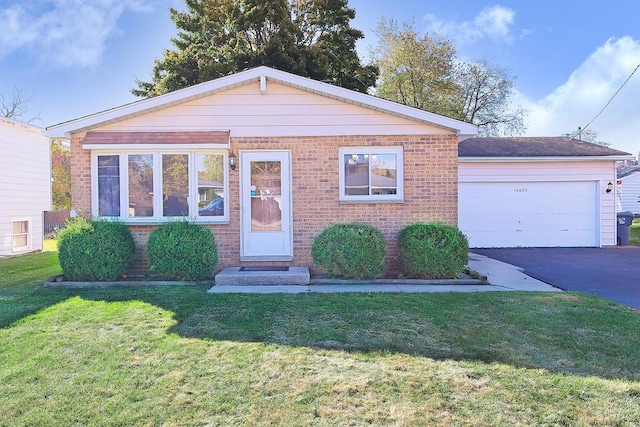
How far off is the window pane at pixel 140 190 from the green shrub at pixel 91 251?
75 cm

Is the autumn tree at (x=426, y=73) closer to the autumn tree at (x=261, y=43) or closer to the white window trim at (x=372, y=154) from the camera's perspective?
the autumn tree at (x=261, y=43)

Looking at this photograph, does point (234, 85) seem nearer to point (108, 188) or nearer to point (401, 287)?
point (108, 188)

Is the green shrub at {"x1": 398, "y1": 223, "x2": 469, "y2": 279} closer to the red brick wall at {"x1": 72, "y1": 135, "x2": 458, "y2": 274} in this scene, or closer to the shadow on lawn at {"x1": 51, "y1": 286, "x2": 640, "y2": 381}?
the red brick wall at {"x1": 72, "y1": 135, "x2": 458, "y2": 274}

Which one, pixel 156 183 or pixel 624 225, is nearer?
pixel 156 183

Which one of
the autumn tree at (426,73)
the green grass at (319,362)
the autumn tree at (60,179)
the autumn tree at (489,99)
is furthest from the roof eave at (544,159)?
the autumn tree at (60,179)

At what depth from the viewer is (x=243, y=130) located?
7996 mm

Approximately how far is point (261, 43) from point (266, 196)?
1394 centimetres

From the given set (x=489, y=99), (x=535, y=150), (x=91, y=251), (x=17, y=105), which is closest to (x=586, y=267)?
(x=535, y=150)

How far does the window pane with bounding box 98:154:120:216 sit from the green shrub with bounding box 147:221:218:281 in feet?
4.29

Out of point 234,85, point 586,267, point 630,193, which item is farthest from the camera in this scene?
point 630,193

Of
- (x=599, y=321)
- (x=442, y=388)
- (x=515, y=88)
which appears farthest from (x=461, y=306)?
(x=515, y=88)

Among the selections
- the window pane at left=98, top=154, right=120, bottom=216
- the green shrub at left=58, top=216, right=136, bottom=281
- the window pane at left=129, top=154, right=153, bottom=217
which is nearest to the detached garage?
the window pane at left=129, top=154, right=153, bottom=217

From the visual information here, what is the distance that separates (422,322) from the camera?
16.2 feet

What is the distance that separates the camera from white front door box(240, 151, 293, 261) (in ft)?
26.5
